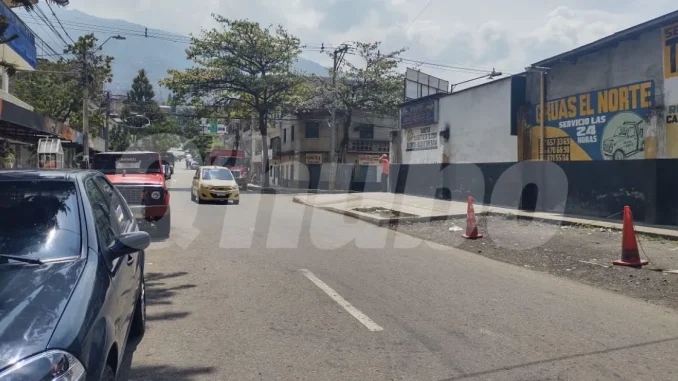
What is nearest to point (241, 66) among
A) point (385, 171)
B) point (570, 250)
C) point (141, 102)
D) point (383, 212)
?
point (385, 171)

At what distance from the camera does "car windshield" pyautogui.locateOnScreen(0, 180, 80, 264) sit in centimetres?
356

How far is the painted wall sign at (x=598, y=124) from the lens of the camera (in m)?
15.3

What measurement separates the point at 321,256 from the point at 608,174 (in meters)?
9.01

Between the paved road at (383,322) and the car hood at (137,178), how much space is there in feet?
8.94

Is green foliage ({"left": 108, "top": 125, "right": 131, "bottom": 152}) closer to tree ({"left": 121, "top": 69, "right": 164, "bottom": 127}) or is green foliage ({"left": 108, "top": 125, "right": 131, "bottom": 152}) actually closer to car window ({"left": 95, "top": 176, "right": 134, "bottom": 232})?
tree ({"left": 121, "top": 69, "right": 164, "bottom": 127})

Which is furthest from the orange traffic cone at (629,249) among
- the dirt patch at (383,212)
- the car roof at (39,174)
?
the car roof at (39,174)

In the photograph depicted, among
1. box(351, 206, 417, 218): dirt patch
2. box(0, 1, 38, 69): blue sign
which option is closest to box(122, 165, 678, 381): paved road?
box(351, 206, 417, 218): dirt patch

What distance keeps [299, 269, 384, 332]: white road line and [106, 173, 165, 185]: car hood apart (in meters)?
5.72

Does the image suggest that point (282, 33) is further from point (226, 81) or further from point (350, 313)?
point (350, 313)

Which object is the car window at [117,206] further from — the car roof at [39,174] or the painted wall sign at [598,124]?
the painted wall sign at [598,124]

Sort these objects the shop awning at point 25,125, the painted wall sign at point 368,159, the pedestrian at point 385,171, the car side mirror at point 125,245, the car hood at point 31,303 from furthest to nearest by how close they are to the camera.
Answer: the painted wall sign at point 368,159 → the pedestrian at point 385,171 → the shop awning at point 25,125 → the car side mirror at point 125,245 → the car hood at point 31,303

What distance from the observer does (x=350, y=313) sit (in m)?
6.27

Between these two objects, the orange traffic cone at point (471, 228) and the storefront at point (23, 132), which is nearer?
the orange traffic cone at point (471, 228)

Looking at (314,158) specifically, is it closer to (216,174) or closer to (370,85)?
(370,85)
